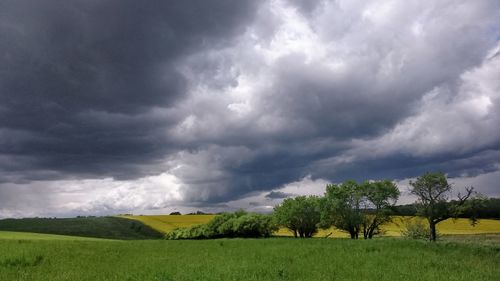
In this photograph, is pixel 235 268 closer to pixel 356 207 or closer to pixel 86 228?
pixel 356 207

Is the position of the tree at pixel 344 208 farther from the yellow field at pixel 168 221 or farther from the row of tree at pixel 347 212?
the yellow field at pixel 168 221

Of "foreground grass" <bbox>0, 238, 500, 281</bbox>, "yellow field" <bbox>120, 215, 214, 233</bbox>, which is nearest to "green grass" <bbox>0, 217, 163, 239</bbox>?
"yellow field" <bbox>120, 215, 214, 233</bbox>

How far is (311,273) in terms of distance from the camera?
64.6 ft

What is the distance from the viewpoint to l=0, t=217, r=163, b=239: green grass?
8644 centimetres

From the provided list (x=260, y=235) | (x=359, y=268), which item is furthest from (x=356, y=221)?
(x=359, y=268)

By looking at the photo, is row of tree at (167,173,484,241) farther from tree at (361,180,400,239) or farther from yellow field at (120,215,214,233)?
yellow field at (120,215,214,233)

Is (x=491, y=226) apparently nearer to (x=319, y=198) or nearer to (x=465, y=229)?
(x=465, y=229)

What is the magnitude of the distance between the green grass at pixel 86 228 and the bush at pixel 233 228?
1690cm

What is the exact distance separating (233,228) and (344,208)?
66.9 ft

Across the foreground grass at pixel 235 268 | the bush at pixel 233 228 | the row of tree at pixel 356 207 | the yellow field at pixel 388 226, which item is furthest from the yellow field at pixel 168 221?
the foreground grass at pixel 235 268

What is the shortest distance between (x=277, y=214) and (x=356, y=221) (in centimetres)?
1635

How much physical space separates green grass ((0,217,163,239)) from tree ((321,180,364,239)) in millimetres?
42427

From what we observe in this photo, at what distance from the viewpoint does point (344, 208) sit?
68.3m

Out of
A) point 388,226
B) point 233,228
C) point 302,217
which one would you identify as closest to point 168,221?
point 233,228
